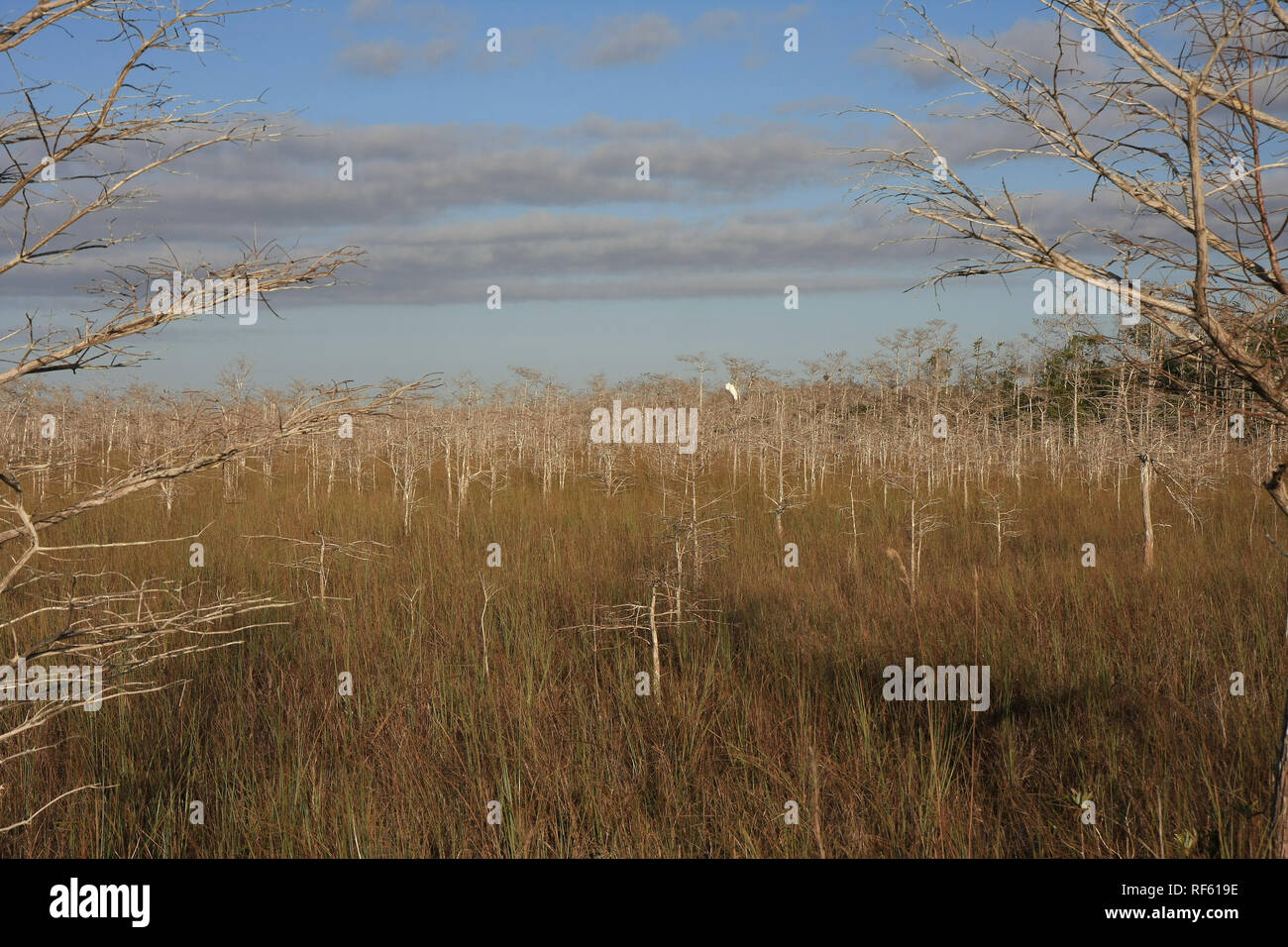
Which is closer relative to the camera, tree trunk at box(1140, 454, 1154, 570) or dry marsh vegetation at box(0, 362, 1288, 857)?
dry marsh vegetation at box(0, 362, 1288, 857)

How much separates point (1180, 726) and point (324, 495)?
1759cm

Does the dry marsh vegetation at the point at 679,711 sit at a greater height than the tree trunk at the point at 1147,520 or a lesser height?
lesser

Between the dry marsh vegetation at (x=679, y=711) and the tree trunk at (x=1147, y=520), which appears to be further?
the tree trunk at (x=1147, y=520)

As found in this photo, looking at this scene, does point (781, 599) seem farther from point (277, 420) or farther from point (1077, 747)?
point (277, 420)

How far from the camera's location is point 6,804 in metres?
4.36

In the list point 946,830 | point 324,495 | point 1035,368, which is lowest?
point 946,830

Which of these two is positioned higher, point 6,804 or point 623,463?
point 623,463

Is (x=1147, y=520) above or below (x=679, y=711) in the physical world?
above

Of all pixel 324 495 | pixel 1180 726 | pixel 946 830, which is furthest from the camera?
pixel 324 495

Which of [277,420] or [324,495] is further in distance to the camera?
[324,495]

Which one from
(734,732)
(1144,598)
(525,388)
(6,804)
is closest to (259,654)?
(6,804)

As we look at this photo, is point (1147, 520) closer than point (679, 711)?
No

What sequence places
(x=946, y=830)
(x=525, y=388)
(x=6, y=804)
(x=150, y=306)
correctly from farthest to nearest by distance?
(x=525, y=388) < (x=6, y=804) < (x=946, y=830) < (x=150, y=306)

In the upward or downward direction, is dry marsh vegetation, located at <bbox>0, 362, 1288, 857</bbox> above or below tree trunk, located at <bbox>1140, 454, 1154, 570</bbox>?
below
